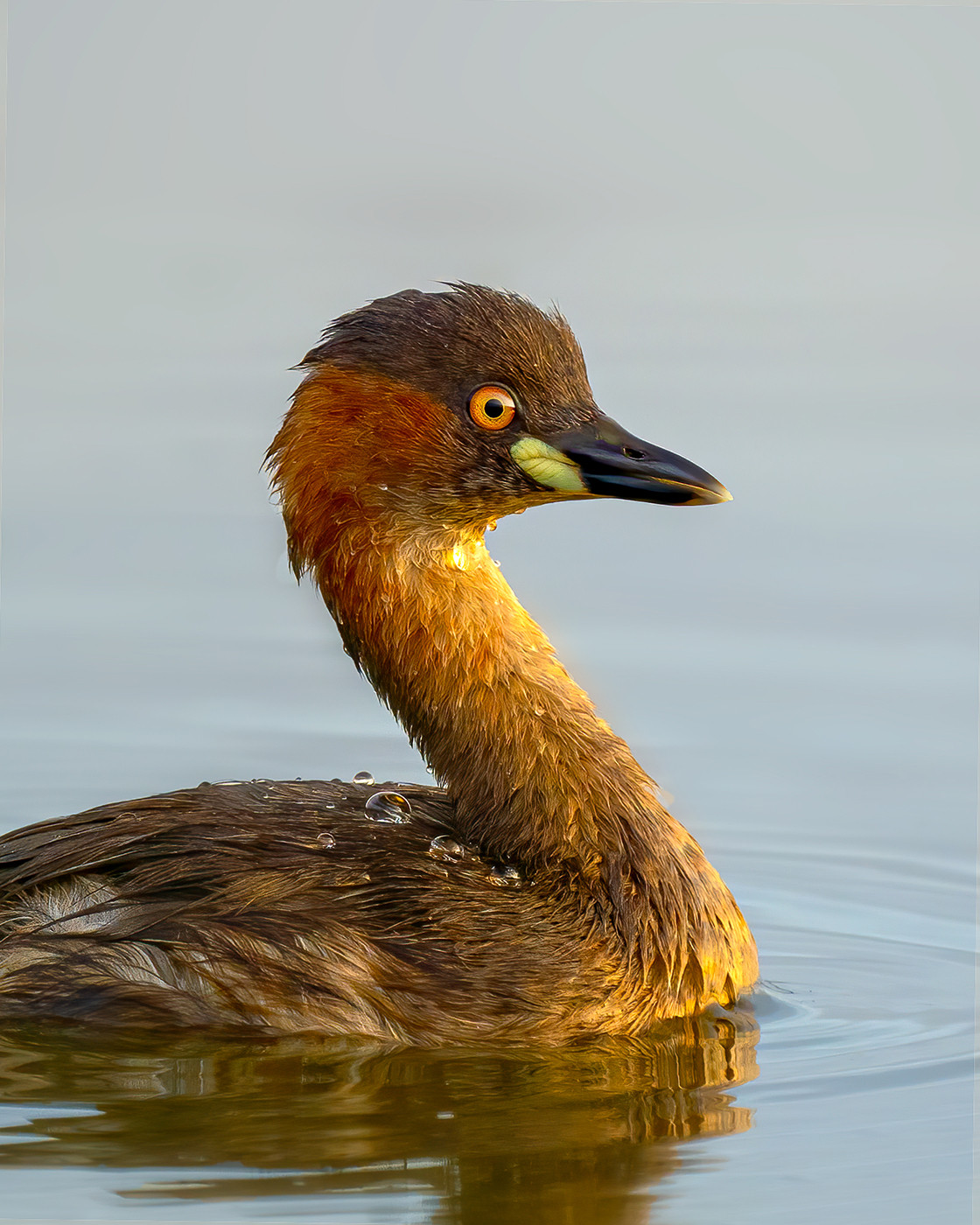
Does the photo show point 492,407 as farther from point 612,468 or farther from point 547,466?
point 612,468

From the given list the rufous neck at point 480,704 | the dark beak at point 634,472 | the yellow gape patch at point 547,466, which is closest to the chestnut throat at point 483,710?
the rufous neck at point 480,704

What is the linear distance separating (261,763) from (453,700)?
79.5 inches

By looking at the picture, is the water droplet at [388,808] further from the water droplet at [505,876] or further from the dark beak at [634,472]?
the dark beak at [634,472]

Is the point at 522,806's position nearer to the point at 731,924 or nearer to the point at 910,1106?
the point at 731,924

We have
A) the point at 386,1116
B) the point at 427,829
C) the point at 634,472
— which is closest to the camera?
the point at 386,1116

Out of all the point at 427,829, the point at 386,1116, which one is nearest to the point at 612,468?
the point at 427,829

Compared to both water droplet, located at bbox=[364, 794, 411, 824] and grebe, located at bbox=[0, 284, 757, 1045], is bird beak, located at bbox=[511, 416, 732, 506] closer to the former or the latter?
grebe, located at bbox=[0, 284, 757, 1045]

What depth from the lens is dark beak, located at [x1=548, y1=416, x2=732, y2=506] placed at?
6.78 meters

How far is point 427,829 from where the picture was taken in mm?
6926

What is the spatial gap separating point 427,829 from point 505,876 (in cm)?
28

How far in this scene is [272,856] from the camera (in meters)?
6.65

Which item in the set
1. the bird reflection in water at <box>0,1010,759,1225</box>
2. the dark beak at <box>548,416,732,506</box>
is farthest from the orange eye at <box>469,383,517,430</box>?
the bird reflection in water at <box>0,1010,759,1225</box>

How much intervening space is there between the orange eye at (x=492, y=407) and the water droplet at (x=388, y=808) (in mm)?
1133

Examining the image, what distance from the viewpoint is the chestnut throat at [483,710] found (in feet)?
22.5
